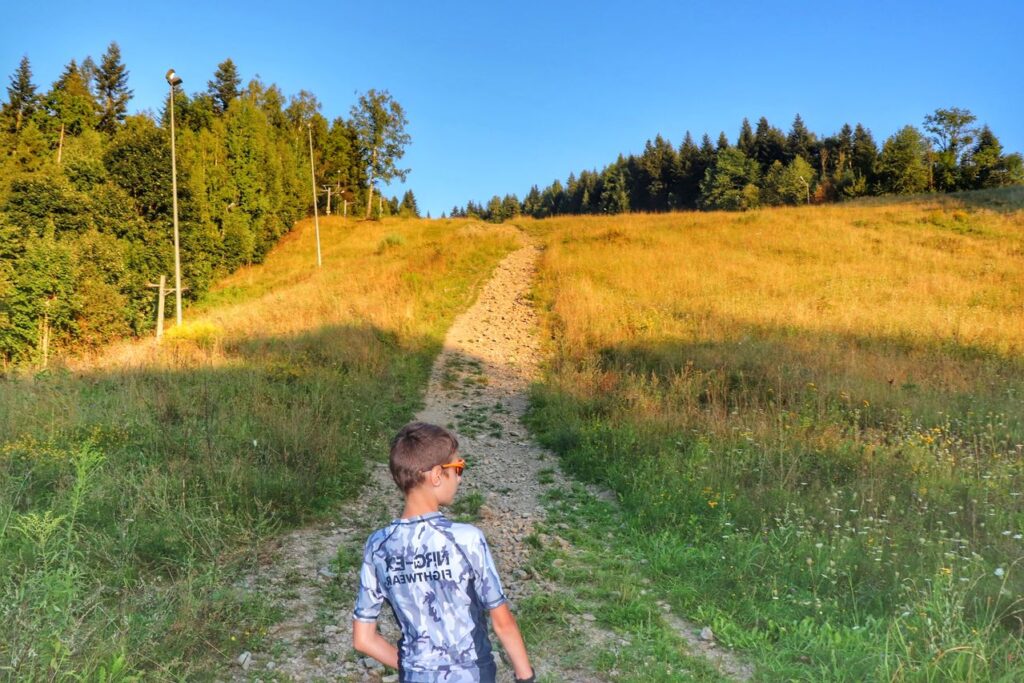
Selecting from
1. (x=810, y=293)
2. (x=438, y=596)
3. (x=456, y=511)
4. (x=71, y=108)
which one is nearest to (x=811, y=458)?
(x=456, y=511)

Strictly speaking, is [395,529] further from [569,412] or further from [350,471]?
[569,412]

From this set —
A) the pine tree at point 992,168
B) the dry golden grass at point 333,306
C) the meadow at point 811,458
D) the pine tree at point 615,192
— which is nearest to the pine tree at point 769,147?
the pine tree at point 615,192

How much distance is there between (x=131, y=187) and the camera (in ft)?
104

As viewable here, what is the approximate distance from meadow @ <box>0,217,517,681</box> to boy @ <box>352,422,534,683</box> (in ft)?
6.20

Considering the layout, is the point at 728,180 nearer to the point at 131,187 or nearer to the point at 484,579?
the point at 131,187

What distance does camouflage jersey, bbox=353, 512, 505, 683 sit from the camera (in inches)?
82.5

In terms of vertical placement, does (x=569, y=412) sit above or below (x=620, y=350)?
below

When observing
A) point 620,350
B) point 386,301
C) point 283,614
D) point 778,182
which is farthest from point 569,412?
point 778,182

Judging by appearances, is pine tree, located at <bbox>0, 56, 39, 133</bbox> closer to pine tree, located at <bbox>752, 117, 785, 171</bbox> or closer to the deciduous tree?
the deciduous tree

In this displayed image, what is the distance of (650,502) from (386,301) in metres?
13.9

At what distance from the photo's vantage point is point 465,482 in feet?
25.6

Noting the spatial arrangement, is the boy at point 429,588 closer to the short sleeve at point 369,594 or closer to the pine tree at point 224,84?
the short sleeve at point 369,594

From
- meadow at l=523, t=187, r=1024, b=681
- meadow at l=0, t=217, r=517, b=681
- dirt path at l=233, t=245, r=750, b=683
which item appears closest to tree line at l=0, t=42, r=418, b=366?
meadow at l=0, t=217, r=517, b=681

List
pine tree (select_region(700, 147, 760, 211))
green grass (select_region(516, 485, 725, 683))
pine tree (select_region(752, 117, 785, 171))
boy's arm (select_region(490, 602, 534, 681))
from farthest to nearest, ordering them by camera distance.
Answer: pine tree (select_region(752, 117, 785, 171)) < pine tree (select_region(700, 147, 760, 211)) < green grass (select_region(516, 485, 725, 683)) < boy's arm (select_region(490, 602, 534, 681))
